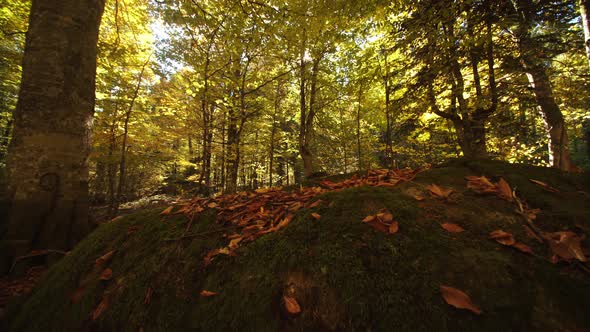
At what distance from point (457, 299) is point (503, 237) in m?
0.56

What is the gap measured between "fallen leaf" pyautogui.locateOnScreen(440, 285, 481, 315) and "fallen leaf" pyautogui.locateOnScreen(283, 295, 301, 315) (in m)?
0.62

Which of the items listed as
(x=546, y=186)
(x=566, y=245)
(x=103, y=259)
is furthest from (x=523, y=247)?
(x=103, y=259)

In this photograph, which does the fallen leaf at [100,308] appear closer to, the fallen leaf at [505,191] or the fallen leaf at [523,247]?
the fallen leaf at [523,247]

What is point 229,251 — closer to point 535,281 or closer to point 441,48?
point 535,281

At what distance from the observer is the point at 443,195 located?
5.13 ft

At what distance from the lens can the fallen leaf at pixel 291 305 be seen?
986 mm

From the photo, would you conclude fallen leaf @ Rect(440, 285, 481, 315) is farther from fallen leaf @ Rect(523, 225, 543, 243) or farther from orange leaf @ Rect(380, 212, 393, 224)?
fallen leaf @ Rect(523, 225, 543, 243)

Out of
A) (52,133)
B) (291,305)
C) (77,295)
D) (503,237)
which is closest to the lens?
(291,305)

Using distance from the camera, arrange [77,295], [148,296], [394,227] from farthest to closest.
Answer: [77,295], [148,296], [394,227]

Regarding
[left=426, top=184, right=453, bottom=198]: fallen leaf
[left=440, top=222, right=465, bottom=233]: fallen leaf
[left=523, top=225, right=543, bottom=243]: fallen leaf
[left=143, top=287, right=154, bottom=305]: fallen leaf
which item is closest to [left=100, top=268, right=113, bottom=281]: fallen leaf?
[left=143, top=287, right=154, bottom=305]: fallen leaf

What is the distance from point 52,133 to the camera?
307cm

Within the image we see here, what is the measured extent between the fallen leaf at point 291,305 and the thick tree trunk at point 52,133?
3977mm

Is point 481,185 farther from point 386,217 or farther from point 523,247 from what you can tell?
point 386,217

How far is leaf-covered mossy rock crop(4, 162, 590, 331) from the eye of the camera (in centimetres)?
86
